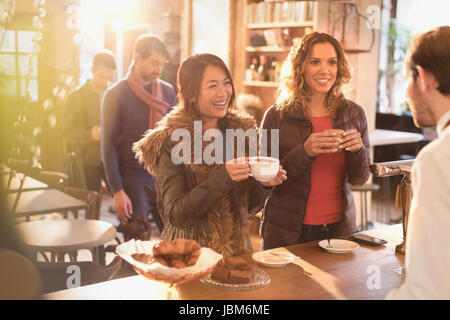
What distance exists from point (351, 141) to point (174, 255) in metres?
1.07

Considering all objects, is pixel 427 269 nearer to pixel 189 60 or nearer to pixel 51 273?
pixel 189 60

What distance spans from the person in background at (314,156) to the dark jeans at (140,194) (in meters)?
1.15

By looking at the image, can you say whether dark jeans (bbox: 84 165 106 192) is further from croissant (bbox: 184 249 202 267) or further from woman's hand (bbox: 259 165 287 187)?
croissant (bbox: 184 249 202 267)

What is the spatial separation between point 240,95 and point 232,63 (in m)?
0.48

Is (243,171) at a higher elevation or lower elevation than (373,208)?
higher

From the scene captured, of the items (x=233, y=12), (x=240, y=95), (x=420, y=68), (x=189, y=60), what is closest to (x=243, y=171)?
(x=189, y=60)

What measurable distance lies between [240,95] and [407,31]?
15.5ft

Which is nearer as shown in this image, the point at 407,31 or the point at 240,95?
the point at 240,95

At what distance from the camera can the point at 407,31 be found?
30.2 feet

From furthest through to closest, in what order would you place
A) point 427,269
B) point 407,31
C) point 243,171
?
point 407,31 → point 243,171 → point 427,269

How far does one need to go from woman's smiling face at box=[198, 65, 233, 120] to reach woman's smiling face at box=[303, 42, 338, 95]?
21.4 inches

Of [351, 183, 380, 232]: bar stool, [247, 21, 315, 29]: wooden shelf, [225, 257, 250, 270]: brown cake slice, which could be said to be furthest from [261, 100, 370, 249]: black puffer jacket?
[247, 21, 315, 29]: wooden shelf
